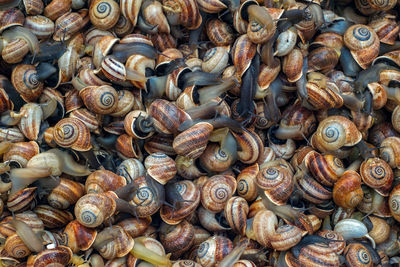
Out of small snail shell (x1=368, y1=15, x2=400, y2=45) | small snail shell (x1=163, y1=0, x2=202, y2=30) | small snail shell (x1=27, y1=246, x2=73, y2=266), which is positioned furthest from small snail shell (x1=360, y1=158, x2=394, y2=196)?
small snail shell (x1=27, y1=246, x2=73, y2=266)

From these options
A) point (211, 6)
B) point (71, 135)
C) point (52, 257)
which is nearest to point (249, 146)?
point (211, 6)

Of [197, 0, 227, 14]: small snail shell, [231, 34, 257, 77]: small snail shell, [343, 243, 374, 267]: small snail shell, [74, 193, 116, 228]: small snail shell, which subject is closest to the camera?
[74, 193, 116, 228]: small snail shell

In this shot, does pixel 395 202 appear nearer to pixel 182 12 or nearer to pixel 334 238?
pixel 334 238

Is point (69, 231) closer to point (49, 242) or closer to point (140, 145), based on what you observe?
point (49, 242)

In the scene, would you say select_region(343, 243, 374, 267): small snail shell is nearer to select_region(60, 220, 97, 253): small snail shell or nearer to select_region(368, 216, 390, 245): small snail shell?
select_region(368, 216, 390, 245): small snail shell

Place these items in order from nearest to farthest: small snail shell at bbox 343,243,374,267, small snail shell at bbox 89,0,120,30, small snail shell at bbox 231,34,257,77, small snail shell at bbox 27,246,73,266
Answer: small snail shell at bbox 27,246,73,266
small snail shell at bbox 343,243,374,267
small snail shell at bbox 231,34,257,77
small snail shell at bbox 89,0,120,30

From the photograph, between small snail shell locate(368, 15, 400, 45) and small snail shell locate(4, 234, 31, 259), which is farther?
small snail shell locate(368, 15, 400, 45)

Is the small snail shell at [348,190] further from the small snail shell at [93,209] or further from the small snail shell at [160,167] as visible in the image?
the small snail shell at [93,209]
